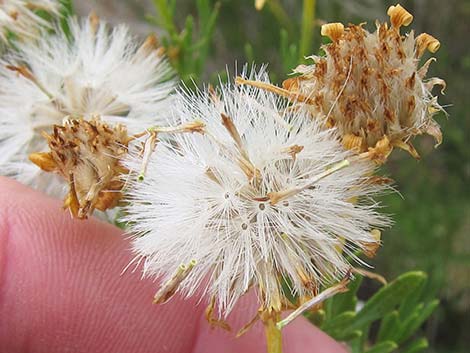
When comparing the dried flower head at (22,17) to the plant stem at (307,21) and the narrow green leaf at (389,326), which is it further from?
the narrow green leaf at (389,326)

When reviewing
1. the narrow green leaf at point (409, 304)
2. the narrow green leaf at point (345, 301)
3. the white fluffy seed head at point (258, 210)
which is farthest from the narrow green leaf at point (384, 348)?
the white fluffy seed head at point (258, 210)

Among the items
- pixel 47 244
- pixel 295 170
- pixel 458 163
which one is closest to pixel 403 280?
pixel 295 170

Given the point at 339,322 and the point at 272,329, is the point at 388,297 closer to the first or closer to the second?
the point at 339,322

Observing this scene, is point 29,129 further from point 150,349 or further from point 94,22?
point 150,349

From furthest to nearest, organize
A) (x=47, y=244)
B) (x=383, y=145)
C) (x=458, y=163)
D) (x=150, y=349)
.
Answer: (x=458, y=163), (x=150, y=349), (x=47, y=244), (x=383, y=145)

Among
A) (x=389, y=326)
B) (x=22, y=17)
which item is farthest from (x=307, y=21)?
(x=389, y=326)

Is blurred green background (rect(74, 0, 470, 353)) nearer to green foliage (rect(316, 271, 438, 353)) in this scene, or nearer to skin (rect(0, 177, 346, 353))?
green foliage (rect(316, 271, 438, 353))

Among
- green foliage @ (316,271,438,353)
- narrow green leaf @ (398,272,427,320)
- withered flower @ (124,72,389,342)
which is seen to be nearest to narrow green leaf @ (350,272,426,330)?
green foliage @ (316,271,438,353)
